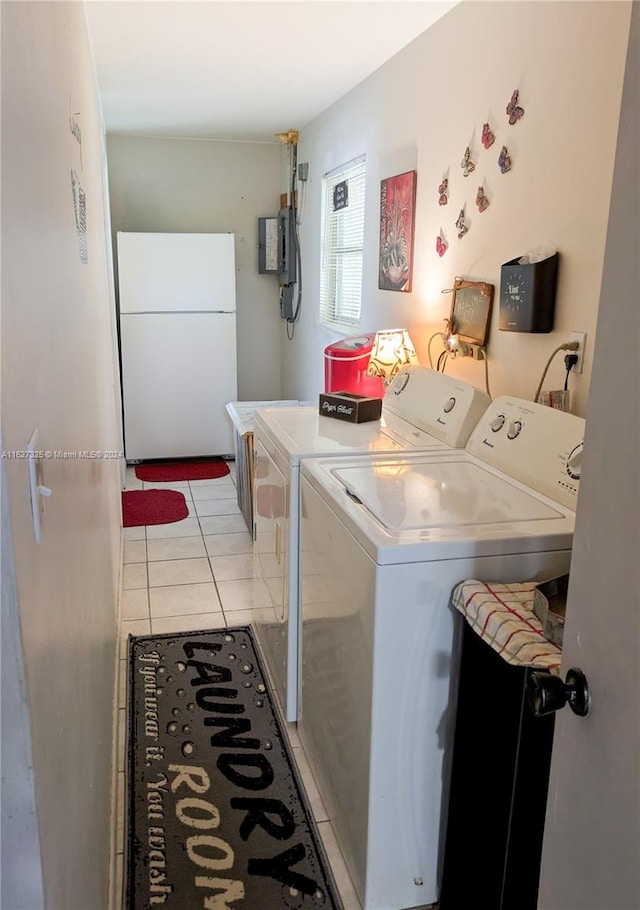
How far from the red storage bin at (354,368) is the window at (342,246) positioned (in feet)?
3.17

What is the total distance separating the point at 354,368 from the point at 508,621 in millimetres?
1999

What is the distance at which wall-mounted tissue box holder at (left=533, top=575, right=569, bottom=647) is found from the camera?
1272 mm

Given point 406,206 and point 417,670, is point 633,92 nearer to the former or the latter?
point 417,670

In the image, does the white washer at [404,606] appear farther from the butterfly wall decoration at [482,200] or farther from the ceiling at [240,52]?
the ceiling at [240,52]

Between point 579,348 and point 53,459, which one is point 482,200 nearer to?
point 579,348

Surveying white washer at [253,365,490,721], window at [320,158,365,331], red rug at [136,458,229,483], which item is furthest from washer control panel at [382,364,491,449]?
red rug at [136,458,229,483]

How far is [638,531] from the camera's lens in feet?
2.67

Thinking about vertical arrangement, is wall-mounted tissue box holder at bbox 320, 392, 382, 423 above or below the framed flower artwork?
below

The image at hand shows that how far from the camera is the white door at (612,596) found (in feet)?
2.69

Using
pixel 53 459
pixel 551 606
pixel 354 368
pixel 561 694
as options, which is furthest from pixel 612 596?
pixel 354 368

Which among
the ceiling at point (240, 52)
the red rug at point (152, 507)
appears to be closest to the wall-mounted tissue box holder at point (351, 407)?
the ceiling at point (240, 52)

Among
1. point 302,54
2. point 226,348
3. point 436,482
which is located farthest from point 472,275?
point 226,348

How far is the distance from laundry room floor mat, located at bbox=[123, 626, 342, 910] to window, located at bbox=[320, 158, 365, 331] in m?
2.31

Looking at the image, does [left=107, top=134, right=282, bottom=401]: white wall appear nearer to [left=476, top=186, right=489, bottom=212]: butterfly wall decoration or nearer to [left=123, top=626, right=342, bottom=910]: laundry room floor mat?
[left=476, top=186, right=489, bottom=212]: butterfly wall decoration
